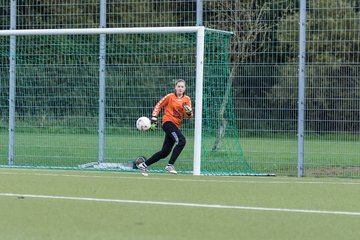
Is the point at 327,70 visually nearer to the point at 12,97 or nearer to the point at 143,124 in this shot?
the point at 143,124

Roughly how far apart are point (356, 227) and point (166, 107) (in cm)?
776

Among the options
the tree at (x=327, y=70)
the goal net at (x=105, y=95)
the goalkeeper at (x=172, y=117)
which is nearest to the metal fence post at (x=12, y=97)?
the goal net at (x=105, y=95)

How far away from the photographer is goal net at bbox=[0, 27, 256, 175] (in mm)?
16219

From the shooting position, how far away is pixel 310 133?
16.1 metres

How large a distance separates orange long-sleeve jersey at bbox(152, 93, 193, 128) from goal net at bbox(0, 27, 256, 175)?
68cm

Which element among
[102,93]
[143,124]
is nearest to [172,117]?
[143,124]

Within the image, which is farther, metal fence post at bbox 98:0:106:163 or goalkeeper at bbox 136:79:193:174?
metal fence post at bbox 98:0:106:163

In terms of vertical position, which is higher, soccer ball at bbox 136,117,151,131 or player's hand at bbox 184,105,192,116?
player's hand at bbox 184,105,192,116

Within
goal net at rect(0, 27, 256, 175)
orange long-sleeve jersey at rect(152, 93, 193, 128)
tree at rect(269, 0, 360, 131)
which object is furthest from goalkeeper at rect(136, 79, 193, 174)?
tree at rect(269, 0, 360, 131)

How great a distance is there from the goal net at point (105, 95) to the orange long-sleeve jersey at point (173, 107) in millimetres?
685

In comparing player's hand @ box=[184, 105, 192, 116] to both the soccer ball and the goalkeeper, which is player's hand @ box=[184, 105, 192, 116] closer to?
the goalkeeper

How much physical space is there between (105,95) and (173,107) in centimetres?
258

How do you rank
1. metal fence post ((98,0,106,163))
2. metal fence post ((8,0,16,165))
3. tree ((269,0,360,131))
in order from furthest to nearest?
metal fence post ((8,0,16,165))
metal fence post ((98,0,106,163))
tree ((269,0,360,131))

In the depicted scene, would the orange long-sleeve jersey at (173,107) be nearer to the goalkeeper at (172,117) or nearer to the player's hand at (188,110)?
the goalkeeper at (172,117)
